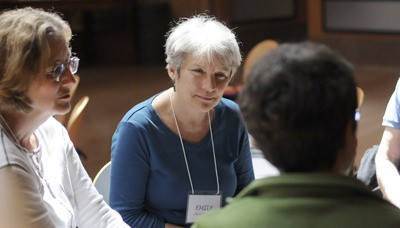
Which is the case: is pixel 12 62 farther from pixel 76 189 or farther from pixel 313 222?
pixel 313 222

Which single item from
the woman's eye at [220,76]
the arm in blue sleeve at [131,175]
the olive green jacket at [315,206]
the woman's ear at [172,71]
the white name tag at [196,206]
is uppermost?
the olive green jacket at [315,206]

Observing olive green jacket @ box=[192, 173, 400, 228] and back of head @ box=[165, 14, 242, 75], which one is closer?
olive green jacket @ box=[192, 173, 400, 228]

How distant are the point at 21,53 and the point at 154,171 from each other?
829 millimetres

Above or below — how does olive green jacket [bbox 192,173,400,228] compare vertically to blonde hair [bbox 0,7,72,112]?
below

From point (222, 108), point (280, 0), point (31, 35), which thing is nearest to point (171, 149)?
point (222, 108)

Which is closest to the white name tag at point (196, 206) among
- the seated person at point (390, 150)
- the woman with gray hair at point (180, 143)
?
the woman with gray hair at point (180, 143)

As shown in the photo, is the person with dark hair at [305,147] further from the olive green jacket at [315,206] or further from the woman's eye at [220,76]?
the woman's eye at [220,76]

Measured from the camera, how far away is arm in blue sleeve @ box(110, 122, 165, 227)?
2311 millimetres

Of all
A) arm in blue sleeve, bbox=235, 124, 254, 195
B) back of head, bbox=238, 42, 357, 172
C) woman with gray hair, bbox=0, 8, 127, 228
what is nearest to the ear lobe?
arm in blue sleeve, bbox=235, 124, 254, 195

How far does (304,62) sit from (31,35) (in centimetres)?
89

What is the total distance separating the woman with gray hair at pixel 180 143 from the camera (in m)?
2.32

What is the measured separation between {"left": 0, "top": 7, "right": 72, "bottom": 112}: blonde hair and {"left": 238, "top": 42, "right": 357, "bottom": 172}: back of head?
2.60 ft

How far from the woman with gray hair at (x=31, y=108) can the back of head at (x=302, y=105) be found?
786 millimetres

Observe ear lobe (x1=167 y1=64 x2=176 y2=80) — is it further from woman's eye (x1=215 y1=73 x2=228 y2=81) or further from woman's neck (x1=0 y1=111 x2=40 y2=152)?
woman's neck (x1=0 y1=111 x2=40 y2=152)
